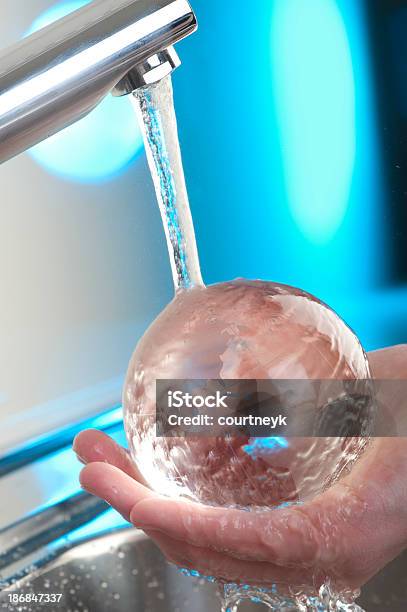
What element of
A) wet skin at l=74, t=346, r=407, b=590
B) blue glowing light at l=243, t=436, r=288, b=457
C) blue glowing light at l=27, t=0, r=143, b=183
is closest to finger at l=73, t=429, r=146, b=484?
wet skin at l=74, t=346, r=407, b=590

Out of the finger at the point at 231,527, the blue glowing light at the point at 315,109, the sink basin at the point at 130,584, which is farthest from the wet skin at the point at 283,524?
the blue glowing light at the point at 315,109

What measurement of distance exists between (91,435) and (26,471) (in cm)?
43

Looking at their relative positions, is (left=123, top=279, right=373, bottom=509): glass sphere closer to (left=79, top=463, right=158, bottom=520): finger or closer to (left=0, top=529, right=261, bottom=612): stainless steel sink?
(left=79, top=463, right=158, bottom=520): finger

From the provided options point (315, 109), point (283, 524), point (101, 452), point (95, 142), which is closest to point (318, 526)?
point (283, 524)

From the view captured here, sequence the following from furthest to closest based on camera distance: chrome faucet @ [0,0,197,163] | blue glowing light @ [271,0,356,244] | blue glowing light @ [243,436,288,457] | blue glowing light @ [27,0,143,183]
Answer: blue glowing light @ [271,0,356,244] → blue glowing light @ [27,0,143,183] → blue glowing light @ [243,436,288,457] → chrome faucet @ [0,0,197,163]

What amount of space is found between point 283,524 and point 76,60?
248mm

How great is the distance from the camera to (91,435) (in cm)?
47

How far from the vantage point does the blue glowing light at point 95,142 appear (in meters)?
0.98

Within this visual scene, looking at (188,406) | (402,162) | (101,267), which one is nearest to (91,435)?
(188,406)

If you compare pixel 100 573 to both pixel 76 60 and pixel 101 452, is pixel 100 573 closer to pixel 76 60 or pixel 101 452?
pixel 101 452

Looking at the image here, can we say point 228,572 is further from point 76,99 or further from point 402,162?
point 402,162

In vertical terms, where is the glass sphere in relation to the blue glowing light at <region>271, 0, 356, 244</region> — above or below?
below

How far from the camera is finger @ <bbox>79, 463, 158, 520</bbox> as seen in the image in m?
0.40

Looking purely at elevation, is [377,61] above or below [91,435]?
above
